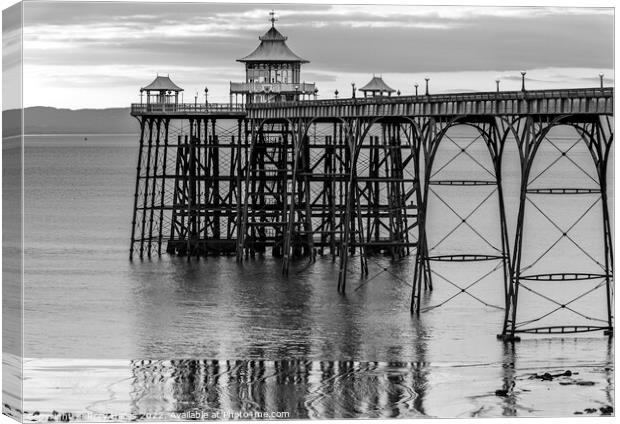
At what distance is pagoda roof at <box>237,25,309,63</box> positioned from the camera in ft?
281

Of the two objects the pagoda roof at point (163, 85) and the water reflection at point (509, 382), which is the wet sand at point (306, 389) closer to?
the water reflection at point (509, 382)

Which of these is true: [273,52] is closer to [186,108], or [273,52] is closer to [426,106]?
[186,108]

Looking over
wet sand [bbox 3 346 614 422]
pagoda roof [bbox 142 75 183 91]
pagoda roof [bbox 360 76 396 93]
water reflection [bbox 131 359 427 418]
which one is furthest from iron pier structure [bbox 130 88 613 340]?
water reflection [bbox 131 359 427 418]

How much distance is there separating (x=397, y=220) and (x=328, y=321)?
20602mm

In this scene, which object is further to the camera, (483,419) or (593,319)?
(593,319)

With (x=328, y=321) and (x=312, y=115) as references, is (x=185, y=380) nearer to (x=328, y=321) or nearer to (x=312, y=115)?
(x=328, y=321)

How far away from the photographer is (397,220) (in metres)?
81.8

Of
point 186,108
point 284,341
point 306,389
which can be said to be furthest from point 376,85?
point 306,389

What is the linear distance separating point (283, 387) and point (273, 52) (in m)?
39.8

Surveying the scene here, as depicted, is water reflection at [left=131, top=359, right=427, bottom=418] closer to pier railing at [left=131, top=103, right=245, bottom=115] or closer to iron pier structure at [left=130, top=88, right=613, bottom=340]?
iron pier structure at [left=130, top=88, right=613, bottom=340]

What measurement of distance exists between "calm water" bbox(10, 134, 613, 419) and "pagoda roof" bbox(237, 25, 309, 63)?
9318mm

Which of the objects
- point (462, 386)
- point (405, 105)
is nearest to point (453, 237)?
point (405, 105)

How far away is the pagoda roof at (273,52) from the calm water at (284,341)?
932cm

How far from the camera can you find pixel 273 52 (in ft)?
282
